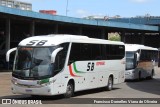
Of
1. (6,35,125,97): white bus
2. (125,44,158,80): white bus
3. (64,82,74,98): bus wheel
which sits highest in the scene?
(6,35,125,97): white bus

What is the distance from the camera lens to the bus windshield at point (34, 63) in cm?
1819

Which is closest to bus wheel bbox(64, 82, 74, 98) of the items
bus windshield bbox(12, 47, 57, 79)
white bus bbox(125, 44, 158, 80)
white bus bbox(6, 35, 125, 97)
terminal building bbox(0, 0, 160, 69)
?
white bus bbox(6, 35, 125, 97)

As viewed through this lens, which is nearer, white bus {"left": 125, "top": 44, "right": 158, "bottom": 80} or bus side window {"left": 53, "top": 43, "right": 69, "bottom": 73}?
bus side window {"left": 53, "top": 43, "right": 69, "bottom": 73}

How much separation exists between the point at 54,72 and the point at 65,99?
136 cm

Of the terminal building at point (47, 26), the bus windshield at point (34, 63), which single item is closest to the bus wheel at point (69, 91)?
the bus windshield at point (34, 63)

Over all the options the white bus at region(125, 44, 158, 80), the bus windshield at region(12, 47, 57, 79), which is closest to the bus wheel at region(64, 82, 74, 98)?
the bus windshield at region(12, 47, 57, 79)

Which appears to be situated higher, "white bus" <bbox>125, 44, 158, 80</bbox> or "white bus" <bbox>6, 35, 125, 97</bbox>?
"white bus" <bbox>6, 35, 125, 97</bbox>

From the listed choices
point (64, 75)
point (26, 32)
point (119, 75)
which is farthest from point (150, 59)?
point (26, 32)

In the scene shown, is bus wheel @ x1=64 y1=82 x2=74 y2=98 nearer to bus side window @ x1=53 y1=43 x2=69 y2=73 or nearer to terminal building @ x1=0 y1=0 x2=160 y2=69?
bus side window @ x1=53 y1=43 x2=69 y2=73

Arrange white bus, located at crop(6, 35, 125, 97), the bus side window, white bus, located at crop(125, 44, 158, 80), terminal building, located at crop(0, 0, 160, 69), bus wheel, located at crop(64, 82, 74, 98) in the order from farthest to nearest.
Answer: terminal building, located at crop(0, 0, 160, 69) < white bus, located at crop(125, 44, 158, 80) < bus wheel, located at crop(64, 82, 74, 98) < the bus side window < white bus, located at crop(6, 35, 125, 97)

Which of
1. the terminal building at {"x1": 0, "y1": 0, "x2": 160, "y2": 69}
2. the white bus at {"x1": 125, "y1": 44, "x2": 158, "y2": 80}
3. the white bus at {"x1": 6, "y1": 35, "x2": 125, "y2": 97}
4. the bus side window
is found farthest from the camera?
the terminal building at {"x1": 0, "y1": 0, "x2": 160, "y2": 69}

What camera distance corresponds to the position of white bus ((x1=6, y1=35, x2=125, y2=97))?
1809 centimetres

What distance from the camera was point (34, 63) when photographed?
18.3 m

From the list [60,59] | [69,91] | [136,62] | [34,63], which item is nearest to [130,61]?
[136,62]
